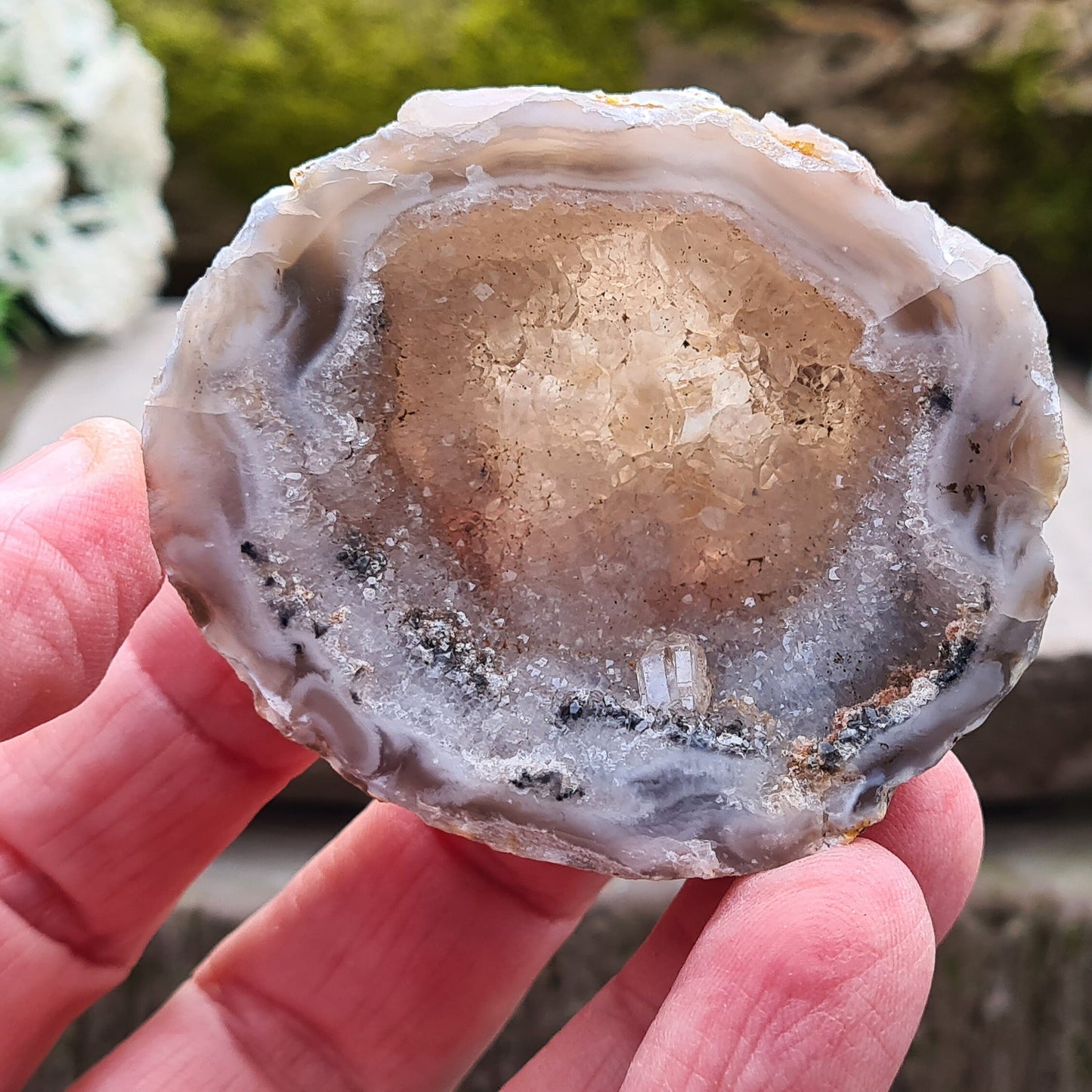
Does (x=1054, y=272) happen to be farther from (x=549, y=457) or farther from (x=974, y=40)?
(x=549, y=457)

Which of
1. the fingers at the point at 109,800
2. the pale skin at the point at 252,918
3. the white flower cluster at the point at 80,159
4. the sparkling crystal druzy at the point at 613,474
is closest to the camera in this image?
the sparkling crystal druzy at the point at 613,474

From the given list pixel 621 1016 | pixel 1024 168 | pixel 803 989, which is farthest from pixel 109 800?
pixel 1024 168

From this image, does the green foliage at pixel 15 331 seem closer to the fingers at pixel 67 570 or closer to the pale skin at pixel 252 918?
the pale skin at pixel 252 918

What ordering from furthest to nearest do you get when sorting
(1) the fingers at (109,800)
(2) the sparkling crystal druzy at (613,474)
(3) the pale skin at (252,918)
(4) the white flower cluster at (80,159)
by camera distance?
(4) the white flower cluster at (80,159)
(1) the fingers at (109,800)
(3) the pale skin at (252,918)
(2) the sparkling crystal druzy at (613,474)

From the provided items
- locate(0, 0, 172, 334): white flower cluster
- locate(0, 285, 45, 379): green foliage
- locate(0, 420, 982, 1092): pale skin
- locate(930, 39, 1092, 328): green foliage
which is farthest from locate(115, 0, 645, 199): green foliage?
locate(0, 420, 982, 1092): pale skin

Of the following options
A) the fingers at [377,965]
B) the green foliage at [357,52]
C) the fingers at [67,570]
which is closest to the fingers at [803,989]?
the fingers at [377,965]

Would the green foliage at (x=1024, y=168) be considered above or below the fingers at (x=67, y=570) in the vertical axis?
below
